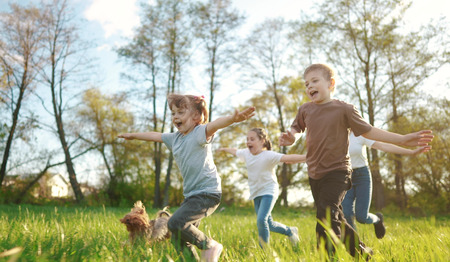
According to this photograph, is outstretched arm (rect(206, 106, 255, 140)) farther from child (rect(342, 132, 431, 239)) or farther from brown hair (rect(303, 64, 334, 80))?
child (rect(342, 132, 431, 239))

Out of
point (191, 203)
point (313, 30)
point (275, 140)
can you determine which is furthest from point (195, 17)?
point (191, 203)

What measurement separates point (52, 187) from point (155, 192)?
5854 millimetres

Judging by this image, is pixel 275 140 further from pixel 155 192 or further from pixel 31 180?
pixel 31 180

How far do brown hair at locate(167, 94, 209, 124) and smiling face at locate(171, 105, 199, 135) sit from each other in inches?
1.7

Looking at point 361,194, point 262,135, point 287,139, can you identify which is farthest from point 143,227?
point 361,194

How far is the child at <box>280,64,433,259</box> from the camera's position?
3680 millimetres

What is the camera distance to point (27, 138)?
785 inches

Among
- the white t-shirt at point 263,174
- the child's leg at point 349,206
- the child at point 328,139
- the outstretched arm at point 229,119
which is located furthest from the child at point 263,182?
the outstretched arm at point 229,119

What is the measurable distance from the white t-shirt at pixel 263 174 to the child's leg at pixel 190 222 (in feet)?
6.20

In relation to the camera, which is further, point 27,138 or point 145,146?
point 145,146

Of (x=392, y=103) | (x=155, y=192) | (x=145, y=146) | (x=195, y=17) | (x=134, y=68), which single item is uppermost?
(x=195, y=17)

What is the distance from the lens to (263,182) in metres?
5.56

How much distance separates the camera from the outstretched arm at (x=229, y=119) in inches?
124

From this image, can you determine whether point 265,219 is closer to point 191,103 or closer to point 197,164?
point 197,164
